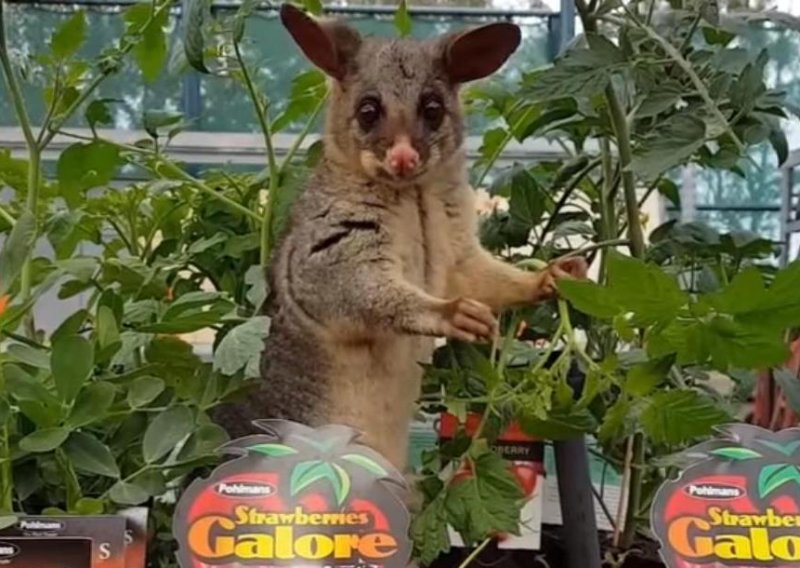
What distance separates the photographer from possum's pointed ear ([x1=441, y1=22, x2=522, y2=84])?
110cm

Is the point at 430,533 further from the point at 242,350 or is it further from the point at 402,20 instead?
the point at 402,20

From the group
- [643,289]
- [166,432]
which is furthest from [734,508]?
[166,432]

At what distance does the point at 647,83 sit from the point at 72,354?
628 mm

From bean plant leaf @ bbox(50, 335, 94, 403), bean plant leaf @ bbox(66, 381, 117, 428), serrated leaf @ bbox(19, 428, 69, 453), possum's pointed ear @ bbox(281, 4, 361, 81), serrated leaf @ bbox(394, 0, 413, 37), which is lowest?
serrated leaf @ bbox(19, 428, 69, 453)

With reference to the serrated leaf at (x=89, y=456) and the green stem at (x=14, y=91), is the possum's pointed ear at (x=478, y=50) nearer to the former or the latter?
the green stem at (x=14, y=91)

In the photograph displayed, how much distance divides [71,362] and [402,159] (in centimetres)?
38

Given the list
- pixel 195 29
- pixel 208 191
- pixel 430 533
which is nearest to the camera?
pixel 430 533

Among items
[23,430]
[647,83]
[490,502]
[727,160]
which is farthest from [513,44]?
[23,430]

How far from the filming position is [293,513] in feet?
2.76

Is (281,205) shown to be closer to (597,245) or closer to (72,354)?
(597,245)

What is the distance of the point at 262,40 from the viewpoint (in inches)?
80.0

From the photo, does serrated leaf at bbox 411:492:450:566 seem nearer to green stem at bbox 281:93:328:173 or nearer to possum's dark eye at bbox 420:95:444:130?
possum's dark eye at bbox 420:95:444:130

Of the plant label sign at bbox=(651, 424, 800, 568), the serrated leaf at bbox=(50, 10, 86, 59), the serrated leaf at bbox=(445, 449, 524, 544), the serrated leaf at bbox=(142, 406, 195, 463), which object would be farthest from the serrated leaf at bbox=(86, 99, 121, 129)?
the plant label sign at bbox=(651, 424, 800, 568)

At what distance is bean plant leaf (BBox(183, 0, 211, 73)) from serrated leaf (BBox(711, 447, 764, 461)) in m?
0.57
